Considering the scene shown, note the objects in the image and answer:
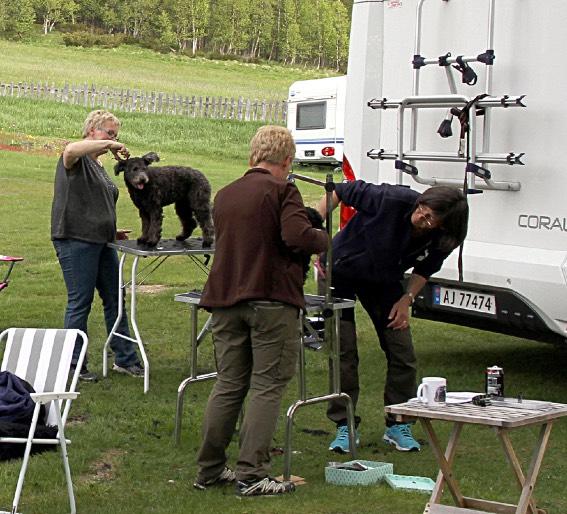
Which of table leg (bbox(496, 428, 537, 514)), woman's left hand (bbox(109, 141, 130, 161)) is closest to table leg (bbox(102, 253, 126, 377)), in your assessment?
woman's left hand (bbox(109, 141, 130, 161))

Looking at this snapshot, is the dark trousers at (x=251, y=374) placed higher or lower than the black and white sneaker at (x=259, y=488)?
higher

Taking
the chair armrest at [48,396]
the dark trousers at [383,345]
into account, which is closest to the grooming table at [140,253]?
the dark trousers at [383,345]

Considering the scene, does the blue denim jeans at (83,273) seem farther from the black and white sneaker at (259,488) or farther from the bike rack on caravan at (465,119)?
the black and white sneaker at (259,488)

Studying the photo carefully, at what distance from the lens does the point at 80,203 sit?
26.0 ft

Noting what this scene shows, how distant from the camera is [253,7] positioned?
280ft

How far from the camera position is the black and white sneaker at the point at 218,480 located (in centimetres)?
601

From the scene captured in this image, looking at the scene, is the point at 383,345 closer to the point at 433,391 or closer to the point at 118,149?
the point at 433,391

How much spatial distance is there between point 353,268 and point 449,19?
6.92 feet

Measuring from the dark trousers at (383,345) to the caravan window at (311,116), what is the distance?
949 inches

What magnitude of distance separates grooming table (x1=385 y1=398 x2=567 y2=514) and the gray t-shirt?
3.33 meters

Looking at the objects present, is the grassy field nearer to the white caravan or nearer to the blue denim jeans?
the blue denim jeans

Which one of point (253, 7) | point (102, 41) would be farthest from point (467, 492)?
point (253, 7)

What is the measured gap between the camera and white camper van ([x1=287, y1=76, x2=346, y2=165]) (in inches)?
1188

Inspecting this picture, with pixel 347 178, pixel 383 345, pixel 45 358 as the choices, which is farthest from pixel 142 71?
pixel 45 358
